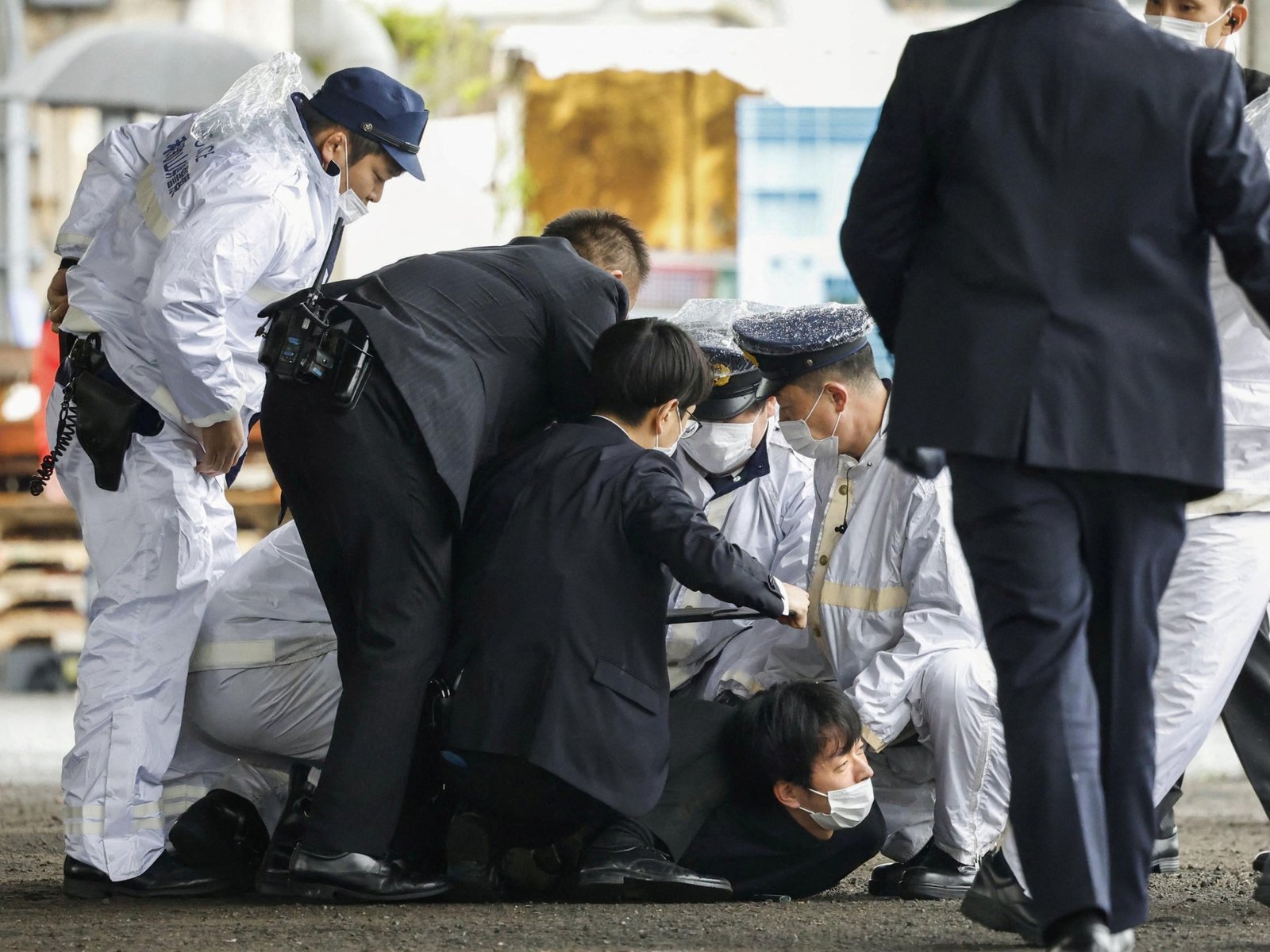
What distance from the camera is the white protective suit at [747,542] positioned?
4758mm

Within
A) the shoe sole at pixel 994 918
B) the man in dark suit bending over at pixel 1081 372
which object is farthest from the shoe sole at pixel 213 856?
the man in dark suit bending over at pixel 1081 372

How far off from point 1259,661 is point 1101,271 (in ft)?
5.48

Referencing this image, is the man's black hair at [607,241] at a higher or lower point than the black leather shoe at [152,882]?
higher

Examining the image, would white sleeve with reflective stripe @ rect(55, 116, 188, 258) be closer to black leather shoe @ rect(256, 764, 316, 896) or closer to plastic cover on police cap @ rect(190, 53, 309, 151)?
plastic cover on police cap @ rect(190, 53, 309, 151)

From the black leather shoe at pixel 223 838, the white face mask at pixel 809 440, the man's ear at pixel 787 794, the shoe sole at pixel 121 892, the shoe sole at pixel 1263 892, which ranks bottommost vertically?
the shoe sole at pixel 121 892

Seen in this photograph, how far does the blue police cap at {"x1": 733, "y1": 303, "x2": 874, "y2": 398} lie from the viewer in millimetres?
4402

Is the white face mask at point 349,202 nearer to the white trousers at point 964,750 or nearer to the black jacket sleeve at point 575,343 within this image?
the black jacket sleeve at point 575,343

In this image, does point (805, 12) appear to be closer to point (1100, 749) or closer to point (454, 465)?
point (454, 465)

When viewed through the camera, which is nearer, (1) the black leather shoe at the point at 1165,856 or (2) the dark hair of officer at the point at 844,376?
(2) the dark hair of officer at the point at 844,376

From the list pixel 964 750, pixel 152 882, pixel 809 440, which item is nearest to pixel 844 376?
pixel 809 440

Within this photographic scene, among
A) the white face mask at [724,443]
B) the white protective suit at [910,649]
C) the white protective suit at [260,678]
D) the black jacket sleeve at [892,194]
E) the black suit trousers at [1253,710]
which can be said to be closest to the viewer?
the black jacket sleeve at [892,194]

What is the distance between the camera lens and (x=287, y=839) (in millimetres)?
4070

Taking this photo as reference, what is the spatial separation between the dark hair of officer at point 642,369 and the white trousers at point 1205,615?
110 cm

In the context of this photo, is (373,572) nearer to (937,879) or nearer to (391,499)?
(391,499)
